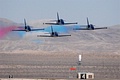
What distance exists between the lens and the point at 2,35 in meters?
144

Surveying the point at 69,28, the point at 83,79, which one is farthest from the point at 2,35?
the point at 83,79

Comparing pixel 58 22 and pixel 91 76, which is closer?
pixel 91 76

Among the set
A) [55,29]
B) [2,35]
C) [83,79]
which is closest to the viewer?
[83,79]

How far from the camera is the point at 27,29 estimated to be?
5689 inches

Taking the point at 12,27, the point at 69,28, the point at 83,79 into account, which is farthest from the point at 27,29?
the point at 83,79

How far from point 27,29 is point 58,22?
12618 millimetres

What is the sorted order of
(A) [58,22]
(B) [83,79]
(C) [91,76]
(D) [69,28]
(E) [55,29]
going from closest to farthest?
(B) [83,79]
(C) [91,76]
(A) [58,22]
(E) [55,29]
(D) [69,28]

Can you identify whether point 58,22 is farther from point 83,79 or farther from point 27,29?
point 83,79

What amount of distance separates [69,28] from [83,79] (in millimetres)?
59882

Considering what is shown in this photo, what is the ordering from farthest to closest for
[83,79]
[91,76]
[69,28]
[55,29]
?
[69,28] < [55,29] < [91,76] < [83,79]

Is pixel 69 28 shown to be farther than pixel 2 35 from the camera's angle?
Yes

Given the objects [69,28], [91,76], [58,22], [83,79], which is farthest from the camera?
[69,28]

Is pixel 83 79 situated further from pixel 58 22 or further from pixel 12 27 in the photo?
pixel 12 27

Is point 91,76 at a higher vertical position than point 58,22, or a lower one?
lower
